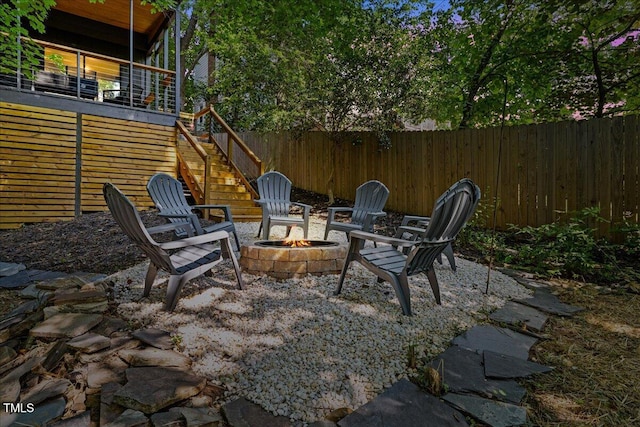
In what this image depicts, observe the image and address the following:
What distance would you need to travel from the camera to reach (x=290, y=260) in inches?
127

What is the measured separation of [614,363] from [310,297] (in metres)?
1.90

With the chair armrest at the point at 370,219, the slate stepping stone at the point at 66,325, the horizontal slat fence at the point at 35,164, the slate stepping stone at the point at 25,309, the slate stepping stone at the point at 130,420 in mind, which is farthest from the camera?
the horizontal slat fence at the point at 35,164

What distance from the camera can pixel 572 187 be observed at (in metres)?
4.89

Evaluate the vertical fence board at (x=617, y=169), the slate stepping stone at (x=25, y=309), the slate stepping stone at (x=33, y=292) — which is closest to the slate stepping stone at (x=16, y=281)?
the slate stepping stone at (x=33, y=292)

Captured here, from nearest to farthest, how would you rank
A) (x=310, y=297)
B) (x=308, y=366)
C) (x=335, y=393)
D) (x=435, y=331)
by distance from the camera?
(x=335, y=393) < (x=308, y=366) < (x=435, y=331) < (x=310, y=297)

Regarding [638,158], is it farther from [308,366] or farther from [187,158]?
[187,158]

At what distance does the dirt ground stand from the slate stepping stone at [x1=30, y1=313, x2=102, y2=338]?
1.28m

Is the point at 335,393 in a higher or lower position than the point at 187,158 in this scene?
lower

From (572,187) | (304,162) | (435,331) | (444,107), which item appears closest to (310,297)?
(435,331)

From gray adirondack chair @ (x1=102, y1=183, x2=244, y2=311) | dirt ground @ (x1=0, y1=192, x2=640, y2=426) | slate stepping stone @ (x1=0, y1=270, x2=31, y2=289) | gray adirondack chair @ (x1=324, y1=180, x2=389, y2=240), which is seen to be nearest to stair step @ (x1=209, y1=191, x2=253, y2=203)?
dirt ground @ (x1=0, y1=192, x2=640, y2=426)

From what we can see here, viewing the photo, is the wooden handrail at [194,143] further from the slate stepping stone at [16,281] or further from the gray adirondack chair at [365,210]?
the slate stepping stone at [16,281]

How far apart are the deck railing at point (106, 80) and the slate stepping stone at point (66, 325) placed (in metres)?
6.15

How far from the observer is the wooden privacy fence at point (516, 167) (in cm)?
450

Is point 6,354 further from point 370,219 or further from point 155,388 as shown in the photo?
point 370,219
